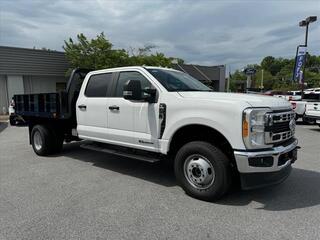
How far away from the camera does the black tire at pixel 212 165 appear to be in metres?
4.14

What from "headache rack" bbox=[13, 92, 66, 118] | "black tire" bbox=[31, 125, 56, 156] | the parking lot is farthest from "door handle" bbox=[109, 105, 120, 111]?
"black tire" bbox=[31, 125, 56, 156]

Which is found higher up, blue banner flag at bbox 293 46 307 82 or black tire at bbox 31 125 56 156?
blue banner flag at bbox 293 46 307 82

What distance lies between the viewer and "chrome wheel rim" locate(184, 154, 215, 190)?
431 cm

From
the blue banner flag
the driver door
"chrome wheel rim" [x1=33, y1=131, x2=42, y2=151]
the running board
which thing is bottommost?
"chrome wheel rim" [x1=33, y1=131, x2=42, y2=151]

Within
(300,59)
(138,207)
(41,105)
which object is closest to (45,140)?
(41,105)

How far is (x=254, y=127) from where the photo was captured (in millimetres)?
3877

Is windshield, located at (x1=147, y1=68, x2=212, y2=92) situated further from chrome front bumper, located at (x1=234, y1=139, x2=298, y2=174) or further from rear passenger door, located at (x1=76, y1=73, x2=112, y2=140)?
chrome front bumper, located at (x1=234, y1=139, x2=298, y2=174)

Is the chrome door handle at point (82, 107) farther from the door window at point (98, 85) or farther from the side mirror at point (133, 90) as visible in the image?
the side mirror at point (133, 90)

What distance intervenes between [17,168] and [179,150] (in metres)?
3.87

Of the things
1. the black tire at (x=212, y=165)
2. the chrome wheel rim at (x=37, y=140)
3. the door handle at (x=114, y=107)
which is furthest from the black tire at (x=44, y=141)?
the black tire at (x=212, y=165)

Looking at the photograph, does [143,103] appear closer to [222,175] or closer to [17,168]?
[222,175]

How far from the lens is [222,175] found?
4.12 meters

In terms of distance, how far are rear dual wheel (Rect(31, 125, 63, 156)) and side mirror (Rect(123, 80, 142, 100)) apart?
3.48 meters

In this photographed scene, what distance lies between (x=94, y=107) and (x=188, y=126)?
7.66ft
